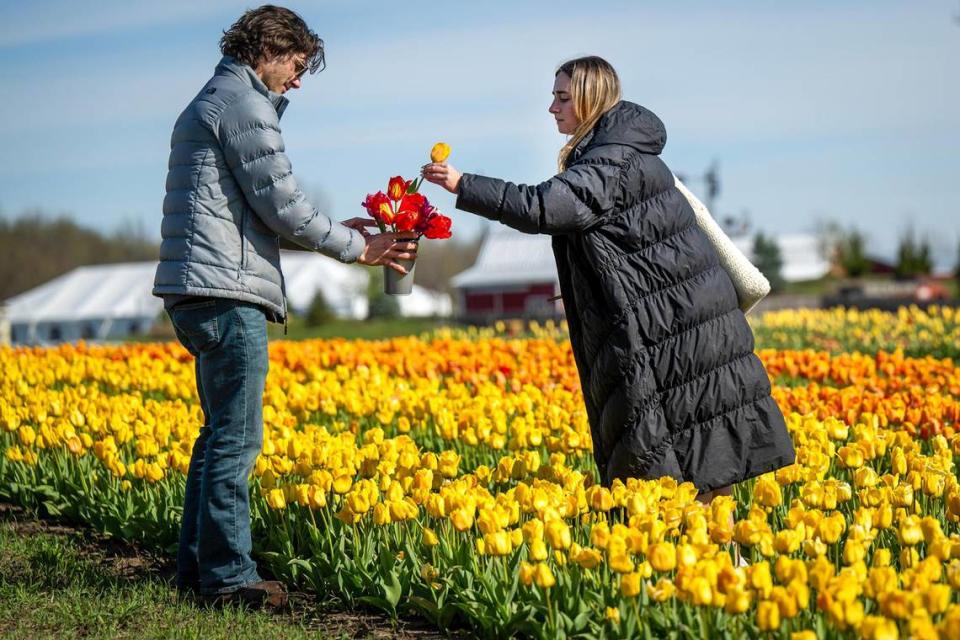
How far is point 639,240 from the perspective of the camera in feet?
12.8

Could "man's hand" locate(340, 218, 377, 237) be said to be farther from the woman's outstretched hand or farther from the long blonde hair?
Result: the long blonde hair

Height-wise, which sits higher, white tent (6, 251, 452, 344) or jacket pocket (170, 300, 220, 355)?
white tent (6, 251, 452, 344)

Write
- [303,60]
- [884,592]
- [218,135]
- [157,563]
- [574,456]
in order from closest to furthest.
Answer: [884,592] → [218,135] → [303,60] → [157,563] → [574,456]

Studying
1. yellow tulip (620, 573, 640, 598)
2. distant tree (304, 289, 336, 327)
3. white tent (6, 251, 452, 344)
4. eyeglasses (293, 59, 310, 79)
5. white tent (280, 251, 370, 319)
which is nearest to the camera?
yellow tulip (620, 573, 640, 598)

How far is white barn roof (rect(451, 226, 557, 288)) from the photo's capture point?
4444 cm

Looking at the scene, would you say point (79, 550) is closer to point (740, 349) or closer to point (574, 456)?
point (574, 456)

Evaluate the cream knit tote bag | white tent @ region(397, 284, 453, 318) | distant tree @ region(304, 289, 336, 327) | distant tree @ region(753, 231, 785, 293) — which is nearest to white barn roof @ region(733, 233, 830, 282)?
distant tree @ region(753, 231, 785, 293)

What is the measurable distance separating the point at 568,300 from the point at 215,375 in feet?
4.08

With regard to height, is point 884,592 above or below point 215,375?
below

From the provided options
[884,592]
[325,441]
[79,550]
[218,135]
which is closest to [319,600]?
[325,441]

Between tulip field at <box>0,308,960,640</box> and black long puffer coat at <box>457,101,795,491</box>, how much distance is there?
0.22m

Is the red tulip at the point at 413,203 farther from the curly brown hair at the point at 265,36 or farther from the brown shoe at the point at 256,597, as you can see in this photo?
the brown shoe at the point at 256,597

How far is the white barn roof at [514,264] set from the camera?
1750 inches

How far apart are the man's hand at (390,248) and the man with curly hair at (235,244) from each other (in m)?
0.06
